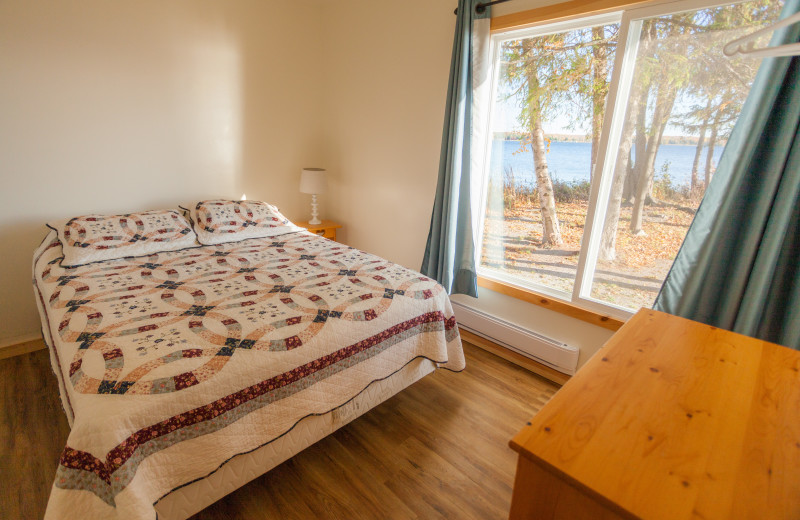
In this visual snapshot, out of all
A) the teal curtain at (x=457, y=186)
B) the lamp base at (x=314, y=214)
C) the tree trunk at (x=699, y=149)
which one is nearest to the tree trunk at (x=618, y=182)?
the tree trunk at (x=699, y=149)

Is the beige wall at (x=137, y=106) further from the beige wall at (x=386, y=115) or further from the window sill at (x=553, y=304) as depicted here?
the window sill at (x=553, y=304)

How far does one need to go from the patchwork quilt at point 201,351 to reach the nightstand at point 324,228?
3.78ft

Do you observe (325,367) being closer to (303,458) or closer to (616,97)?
(303,458)

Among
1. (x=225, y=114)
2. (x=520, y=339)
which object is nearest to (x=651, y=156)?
(x=520, y=339)

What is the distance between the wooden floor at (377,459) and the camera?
1451mm

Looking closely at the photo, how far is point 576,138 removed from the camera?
2.22 metres

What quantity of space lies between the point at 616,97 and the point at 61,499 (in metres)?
2.69

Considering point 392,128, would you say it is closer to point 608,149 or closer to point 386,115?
point 386,115

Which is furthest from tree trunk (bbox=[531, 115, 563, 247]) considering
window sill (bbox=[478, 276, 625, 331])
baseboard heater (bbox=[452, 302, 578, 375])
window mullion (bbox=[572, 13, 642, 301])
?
baseboard heater (bbox=[452, 302, 578, 375])

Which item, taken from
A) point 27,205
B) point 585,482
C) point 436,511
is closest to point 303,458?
point 436,511

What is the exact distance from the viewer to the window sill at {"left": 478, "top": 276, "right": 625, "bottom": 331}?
212cm

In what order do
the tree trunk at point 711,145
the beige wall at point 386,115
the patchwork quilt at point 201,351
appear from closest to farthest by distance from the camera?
1. the patchwork quilt at point 201,351
2. the tree trunk at point 711,145
3. the beige wall at point 386,115

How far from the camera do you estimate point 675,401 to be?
2.96 ft

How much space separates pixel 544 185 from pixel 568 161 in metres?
0.20
